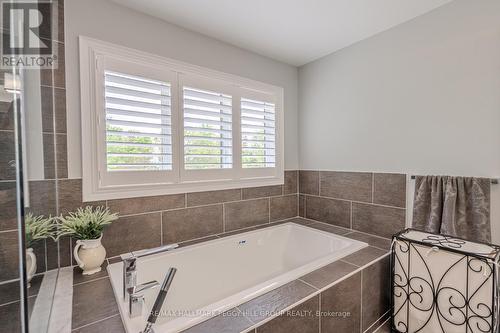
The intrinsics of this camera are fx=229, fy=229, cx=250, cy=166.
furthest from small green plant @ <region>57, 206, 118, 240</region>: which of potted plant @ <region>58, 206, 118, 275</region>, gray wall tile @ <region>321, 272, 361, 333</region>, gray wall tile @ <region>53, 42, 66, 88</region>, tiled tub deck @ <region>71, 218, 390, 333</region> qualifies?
gray wall tile @ <region>321, 272, 361, 333</region>

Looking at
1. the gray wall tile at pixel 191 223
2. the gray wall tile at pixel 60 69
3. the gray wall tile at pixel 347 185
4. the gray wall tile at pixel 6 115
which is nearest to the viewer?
the gray wall tile at pixel 6 115

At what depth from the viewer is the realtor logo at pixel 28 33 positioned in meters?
1.05

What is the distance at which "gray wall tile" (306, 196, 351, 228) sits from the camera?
234 centimetres

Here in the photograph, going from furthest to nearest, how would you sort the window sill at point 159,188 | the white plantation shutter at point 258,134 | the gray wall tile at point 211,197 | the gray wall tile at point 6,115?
the white plantation shutter at point 258,134
the gray wall tile at point 211,197
the window sill at point 159,188
the gray wall tile at point 6,115

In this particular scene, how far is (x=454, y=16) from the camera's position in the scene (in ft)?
5.32

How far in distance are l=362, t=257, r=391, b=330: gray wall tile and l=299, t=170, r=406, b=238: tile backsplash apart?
0.47 m

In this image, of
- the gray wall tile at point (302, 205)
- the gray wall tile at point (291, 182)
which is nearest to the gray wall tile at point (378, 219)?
the gray wall tile at point (302, 205)

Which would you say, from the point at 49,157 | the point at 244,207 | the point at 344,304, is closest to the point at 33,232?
the point at 49,157

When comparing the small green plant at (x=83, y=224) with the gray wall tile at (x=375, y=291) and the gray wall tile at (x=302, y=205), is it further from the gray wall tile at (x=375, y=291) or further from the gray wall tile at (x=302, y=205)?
the gray wall tile at (x=302, y=205)

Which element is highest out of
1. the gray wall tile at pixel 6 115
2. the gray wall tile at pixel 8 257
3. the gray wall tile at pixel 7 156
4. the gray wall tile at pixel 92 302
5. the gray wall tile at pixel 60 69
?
the gray wall tile at pixel 60 69

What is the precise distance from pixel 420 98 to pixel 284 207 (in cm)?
164

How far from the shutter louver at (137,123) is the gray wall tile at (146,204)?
0.77ft

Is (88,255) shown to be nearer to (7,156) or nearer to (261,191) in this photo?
(7,156)

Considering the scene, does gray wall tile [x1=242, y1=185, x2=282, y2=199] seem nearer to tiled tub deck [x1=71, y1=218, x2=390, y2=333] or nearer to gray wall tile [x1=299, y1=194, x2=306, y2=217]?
gray wall tile [x1=299, y1=194, x2=306, y2=217]
